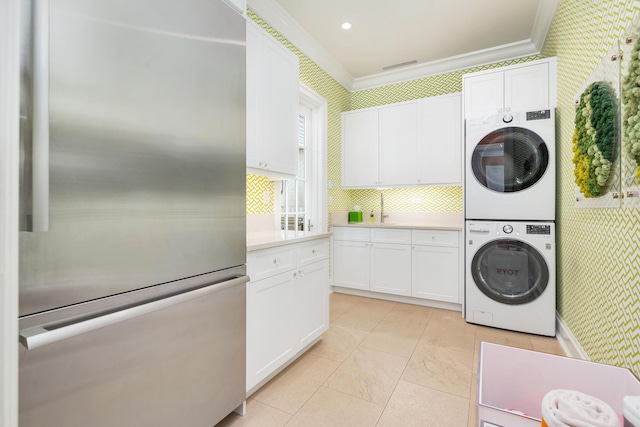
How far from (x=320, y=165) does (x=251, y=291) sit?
2.27 m

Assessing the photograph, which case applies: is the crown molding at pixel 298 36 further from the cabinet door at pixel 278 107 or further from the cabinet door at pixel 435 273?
the cabinet door at pixel 435 273

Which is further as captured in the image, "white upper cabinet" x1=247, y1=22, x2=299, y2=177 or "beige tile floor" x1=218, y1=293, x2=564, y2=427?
"white upper cabinet" x1=247, y1=22, x2=299, y2=177

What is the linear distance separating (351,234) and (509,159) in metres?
1.80

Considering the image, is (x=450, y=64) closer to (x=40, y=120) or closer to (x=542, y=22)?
(x=542, y=22)

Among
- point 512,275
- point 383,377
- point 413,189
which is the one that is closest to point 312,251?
point 383,377

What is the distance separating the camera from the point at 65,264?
0.88m

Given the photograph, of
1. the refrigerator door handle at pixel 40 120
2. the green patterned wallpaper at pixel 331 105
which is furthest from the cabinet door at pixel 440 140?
the refrigerator door handle at pixel 40 120

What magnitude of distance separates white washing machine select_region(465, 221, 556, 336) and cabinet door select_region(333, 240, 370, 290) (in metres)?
1.13

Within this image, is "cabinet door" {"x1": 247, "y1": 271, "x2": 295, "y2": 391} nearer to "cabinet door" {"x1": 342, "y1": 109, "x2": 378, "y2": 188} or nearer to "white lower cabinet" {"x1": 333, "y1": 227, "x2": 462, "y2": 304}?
"white lower cabinet" {"x1": 333, "y1": 227, "x2": 462, "y2": 304}

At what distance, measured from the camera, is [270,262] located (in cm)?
183

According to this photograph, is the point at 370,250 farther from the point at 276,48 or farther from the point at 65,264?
the point at 65,264

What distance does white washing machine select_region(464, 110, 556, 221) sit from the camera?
103 inches

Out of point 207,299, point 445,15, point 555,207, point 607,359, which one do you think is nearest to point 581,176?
point 555,207

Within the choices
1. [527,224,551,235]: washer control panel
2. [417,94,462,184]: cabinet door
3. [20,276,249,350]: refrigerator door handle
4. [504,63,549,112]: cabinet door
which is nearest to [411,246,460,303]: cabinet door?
[527,224,551,235]: washer control panel
